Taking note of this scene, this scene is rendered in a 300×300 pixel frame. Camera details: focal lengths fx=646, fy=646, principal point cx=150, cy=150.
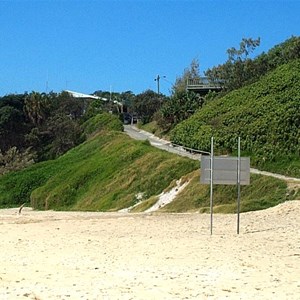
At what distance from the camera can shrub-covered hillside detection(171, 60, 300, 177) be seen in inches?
1604

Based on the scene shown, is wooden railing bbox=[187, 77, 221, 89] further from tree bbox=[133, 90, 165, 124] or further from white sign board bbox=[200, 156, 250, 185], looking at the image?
white sign board bbox=[200, 156, 250, 185]

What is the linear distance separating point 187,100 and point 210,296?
5827 cm

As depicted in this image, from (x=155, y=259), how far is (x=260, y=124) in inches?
1317

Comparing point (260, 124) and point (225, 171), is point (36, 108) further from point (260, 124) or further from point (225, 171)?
point (225, 171)

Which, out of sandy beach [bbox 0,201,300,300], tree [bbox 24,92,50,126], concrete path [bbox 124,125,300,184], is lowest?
sandy beach [bbox 0,201,300,300]

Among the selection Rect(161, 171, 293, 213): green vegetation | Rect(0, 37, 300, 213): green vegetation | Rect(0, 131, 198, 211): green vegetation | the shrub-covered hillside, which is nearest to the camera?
Rect(161, 171, 293, 213): green vegetation

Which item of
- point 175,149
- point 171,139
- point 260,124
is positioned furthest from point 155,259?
point 171,139

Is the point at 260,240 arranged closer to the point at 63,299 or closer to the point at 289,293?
the point at 289,293

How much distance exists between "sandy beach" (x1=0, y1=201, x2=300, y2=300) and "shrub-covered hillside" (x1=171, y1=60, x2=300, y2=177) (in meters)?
15.9

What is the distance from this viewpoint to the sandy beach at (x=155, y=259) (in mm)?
11070

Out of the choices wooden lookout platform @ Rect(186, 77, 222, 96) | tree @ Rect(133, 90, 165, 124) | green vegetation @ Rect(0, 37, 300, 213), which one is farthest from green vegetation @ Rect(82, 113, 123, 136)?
wooden lookout platform @ Rect(186, 77, 222, 96)

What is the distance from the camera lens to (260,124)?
155 feet

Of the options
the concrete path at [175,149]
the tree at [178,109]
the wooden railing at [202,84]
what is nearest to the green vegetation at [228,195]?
the concrete path at [175,149]

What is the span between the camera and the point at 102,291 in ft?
35.9
